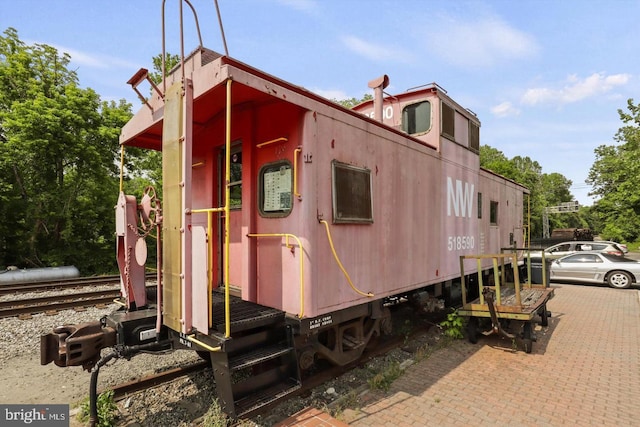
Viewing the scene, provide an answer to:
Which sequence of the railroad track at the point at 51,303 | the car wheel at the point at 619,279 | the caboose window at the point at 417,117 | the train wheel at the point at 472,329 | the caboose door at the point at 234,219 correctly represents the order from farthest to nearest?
1. the car wheel at the point at 619,279
2. the railroad track at the point at 51,303
3. the caboose window at the point at 417,117
4. the train wheel at the point at 472,329
5. the caboose door at the point at 234,219

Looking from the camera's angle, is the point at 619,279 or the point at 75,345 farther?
the point at 619,279

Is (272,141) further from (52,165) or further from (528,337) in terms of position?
(52,165)

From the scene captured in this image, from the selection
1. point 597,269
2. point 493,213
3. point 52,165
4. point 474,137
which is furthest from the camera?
point 52,165

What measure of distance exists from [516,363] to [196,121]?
20.0 feet

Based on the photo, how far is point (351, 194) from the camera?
4379 millimetres

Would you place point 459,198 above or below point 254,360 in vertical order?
above

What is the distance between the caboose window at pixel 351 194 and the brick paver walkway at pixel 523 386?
2.21m

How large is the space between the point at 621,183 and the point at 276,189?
106 ft

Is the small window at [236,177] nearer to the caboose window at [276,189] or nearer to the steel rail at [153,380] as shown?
the caboose window at [276,189]

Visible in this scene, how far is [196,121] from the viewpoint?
486cm

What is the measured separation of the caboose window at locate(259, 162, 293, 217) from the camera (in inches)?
159

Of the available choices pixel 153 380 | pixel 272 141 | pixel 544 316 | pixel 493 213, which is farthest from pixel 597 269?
pixel 153 380

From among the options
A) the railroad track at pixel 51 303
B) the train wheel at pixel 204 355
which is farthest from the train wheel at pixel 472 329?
the railroad track at pixel 51 303

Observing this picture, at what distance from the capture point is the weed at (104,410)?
3.52m
